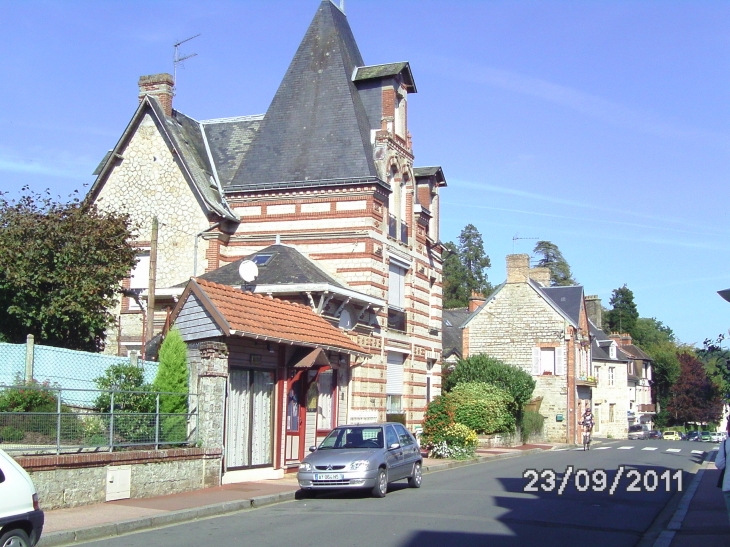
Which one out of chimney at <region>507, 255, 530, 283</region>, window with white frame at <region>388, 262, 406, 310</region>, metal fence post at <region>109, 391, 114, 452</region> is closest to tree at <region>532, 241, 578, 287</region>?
chimney at <region>507, 255, 530, 283</region>

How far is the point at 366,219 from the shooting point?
83.6 feet

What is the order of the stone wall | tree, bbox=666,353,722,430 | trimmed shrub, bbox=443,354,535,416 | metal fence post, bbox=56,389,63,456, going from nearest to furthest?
the stone wall → metal fence post, bbox=56,389,63,456 → trimmed shrub, bbox=443,354,535,416 → tree, bbox=666,353,722,430

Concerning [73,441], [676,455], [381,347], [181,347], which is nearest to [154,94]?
[381,347]

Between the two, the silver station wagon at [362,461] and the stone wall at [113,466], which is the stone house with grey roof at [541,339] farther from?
the stone wall at [113,466]

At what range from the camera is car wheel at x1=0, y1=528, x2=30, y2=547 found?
832 cm

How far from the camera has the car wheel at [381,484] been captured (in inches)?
629

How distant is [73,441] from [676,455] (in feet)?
82.3

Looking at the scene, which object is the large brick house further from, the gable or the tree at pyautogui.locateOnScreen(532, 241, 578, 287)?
the tree at pyautogui.locateOnScreen(532, 241, 578, 287)

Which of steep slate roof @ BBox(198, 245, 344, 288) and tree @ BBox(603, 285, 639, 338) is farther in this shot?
tree @ BBox(603, 285, 639, 338)

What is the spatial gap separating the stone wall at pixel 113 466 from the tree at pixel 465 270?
70.4 m

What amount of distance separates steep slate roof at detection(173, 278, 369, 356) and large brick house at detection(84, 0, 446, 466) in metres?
1.89

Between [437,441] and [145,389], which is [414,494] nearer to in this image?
[145,389]

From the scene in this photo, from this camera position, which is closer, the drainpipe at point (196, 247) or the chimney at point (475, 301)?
the drainpipe at point (196, 247)

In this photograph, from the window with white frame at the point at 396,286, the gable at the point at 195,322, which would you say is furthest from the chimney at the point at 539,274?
the gable at the point at 195,322
